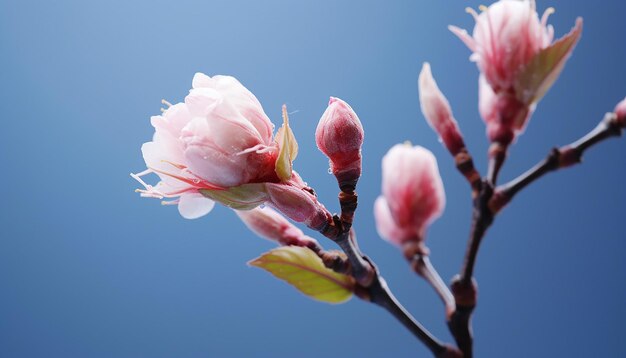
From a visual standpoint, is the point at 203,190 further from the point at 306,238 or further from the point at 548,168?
the point at 548,168

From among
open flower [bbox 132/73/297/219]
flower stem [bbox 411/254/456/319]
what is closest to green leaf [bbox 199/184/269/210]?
open flower [bbox 132/73/297/219]

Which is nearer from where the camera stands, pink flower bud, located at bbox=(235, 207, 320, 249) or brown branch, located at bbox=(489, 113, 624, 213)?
brown branch, located at bbox=(489, 113, 624, 213)

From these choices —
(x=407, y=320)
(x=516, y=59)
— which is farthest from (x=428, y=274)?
(x=516, y=59)

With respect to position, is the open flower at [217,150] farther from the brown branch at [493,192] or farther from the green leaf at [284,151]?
the brown branch at [493,192]

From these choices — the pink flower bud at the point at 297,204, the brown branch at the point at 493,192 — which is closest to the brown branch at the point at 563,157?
the brown branch at the point at 493,192

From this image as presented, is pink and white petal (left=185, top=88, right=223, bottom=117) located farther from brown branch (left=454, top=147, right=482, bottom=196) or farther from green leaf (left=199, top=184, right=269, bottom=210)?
brown branch (left=454, top=147, right=482, bottom=196)

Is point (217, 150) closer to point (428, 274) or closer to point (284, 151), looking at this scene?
point (284, 151)
